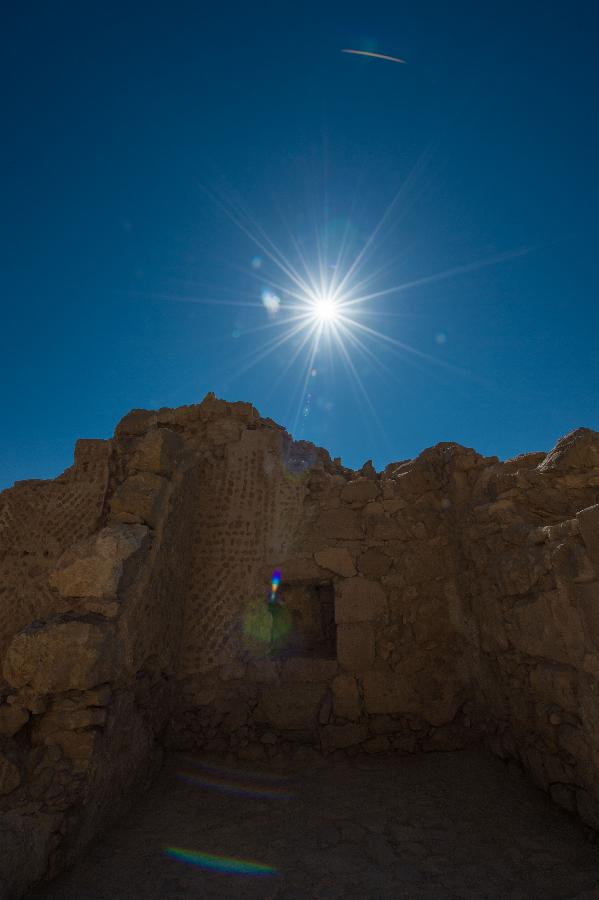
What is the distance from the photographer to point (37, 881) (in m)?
2.26

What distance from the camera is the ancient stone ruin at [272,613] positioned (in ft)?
9.39

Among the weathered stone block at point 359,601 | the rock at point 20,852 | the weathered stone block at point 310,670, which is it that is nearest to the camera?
the rock at point 20,852

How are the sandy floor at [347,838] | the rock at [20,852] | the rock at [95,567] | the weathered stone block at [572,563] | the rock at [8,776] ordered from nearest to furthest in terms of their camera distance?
the rock at [20,852]
the sandy floor at [347,838]
the rock at [8,776]
the weathered stone block at [572,563]
the rock at [95,567]

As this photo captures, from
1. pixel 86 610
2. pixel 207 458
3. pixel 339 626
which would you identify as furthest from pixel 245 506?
pixel 86 610

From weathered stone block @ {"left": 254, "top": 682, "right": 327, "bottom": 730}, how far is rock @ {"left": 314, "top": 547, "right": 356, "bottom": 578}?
45.3 inches

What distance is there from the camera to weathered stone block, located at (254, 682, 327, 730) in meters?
4.33

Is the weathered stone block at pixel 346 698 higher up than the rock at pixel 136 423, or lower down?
lower down

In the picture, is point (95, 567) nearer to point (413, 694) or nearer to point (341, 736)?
point (341, 736)

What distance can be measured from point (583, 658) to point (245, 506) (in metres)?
3.52

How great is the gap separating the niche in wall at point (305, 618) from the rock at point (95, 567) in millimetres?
2176

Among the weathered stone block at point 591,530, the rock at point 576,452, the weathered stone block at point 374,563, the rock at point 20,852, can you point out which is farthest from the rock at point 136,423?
the weathered stone block at point 591,530

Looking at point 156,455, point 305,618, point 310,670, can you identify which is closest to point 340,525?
point 305,618

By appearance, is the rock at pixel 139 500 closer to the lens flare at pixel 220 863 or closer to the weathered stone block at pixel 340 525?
the weathered stone block at pixel 340 525

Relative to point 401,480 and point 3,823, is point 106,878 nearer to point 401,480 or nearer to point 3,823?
point 3,823
